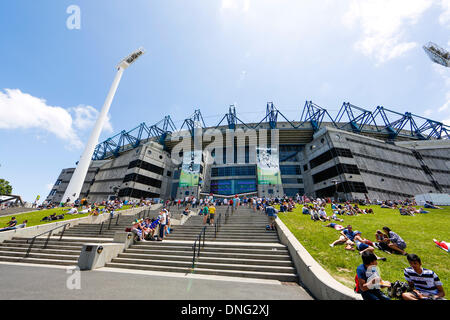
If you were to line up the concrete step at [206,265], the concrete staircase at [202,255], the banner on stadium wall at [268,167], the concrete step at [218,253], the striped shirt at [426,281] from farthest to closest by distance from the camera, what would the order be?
the banner on stadium wall at [268,167], the concrete step at [218,253], the concrete staircase at [202,255], the concrete step at [206,265], the striped shirt at [426,281]

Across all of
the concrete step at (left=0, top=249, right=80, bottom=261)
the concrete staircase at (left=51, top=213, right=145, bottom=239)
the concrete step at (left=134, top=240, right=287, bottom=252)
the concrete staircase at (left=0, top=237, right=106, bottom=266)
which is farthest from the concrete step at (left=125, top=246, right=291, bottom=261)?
the concrete staircase at (left=51, top=213, right=145, bottom=239)

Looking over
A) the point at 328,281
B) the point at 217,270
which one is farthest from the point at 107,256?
the point at 328,281

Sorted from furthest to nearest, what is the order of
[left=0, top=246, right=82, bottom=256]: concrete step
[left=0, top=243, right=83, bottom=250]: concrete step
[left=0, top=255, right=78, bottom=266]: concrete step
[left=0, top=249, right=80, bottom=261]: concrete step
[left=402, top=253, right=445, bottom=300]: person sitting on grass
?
[left=0, top=243, right=83, bottom=250]: concrete step < [left=0, top=246, right=82, bottom=256]: concrete step < [left=0, top=249, right=80, bottom=261]: concrete step < [left=0, top=255, right=78, bottom=266]: concrete step < [left=402, top=253, right=445, bottom=300]: person sitting on grass

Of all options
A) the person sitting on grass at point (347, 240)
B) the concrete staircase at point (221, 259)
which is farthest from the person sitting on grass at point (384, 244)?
the concrete staircase at point (221, 259)

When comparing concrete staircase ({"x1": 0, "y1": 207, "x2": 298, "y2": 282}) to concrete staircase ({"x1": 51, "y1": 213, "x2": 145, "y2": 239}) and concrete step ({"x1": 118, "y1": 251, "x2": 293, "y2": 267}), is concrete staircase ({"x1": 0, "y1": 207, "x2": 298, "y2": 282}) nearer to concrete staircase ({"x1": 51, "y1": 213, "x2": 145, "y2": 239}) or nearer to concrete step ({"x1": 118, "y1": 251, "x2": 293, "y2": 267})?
concrete step ({"x1": 118, "y1": 251, "x2": 293, "y2": 267})

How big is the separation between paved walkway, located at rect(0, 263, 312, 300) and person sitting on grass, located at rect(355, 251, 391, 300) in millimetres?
1601

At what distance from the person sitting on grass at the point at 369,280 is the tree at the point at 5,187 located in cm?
7609

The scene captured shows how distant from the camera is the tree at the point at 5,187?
46.8m

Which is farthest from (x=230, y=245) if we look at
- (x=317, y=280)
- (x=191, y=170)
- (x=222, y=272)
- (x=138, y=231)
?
(x=191, y=170)

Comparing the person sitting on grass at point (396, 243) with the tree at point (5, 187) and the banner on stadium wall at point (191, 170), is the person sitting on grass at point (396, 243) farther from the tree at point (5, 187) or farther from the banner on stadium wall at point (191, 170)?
the tree at point (5, 187)

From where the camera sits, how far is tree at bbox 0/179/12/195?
46.8 m

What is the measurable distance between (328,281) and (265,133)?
46582 millimetres

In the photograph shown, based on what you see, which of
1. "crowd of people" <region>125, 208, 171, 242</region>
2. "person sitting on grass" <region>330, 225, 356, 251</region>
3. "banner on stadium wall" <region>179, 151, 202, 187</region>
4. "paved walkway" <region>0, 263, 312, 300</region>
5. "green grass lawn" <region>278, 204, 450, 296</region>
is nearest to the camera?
"paved walkway" <region>0, 263, 312, 300</region>
